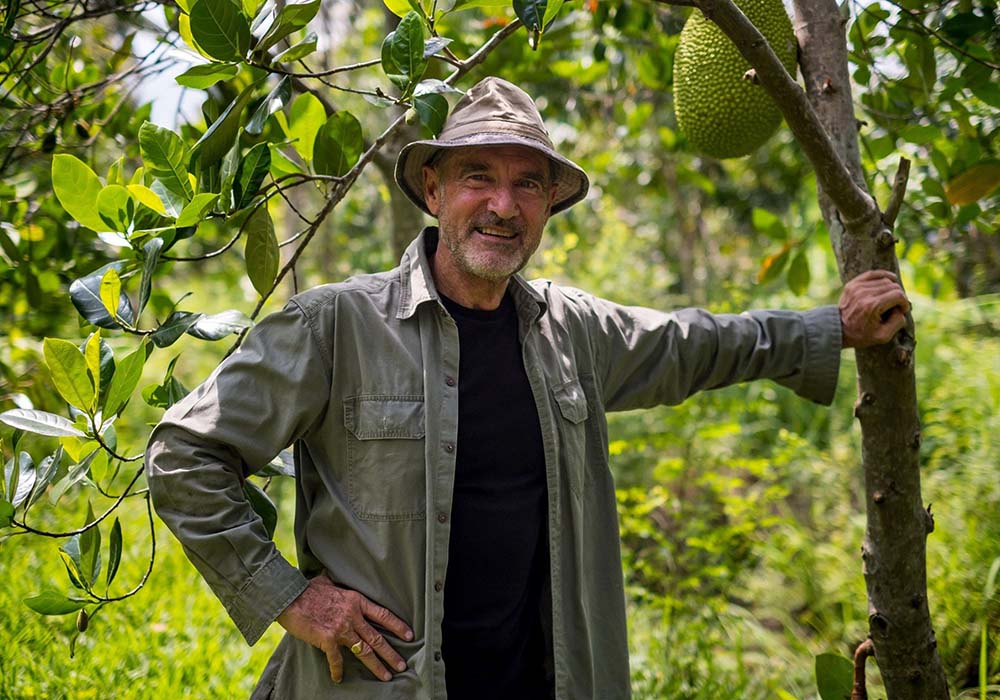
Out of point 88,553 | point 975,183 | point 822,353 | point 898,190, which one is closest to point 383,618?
point 88,553

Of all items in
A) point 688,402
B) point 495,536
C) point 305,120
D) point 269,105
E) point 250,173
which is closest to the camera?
point 250,173

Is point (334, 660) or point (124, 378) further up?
point (124, 378)

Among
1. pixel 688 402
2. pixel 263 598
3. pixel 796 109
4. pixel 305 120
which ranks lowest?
pixel 263 598

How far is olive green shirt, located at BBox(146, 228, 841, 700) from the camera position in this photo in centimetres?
150

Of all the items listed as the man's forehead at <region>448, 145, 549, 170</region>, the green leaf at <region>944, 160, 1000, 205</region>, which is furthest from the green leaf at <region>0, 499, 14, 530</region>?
the green leaf at <region>944, 160, 1000, 205</region>

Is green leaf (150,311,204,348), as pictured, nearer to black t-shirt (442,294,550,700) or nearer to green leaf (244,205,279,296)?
green leaf (244,205,279,296)

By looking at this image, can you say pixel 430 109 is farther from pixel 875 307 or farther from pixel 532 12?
pixel 875 307

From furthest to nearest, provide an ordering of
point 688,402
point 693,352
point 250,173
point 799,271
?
point 688,402 → point 799,271 → point 693,352 → point 250,173

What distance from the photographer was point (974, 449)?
3.65 m

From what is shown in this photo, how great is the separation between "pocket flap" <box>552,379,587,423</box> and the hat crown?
0.48 meters

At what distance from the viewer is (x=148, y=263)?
4.66 feet

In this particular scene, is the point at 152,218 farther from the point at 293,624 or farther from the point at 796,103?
the point at 796,103

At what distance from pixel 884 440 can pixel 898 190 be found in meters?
0.47

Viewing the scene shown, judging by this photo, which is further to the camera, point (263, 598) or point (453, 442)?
point (453, 442)
